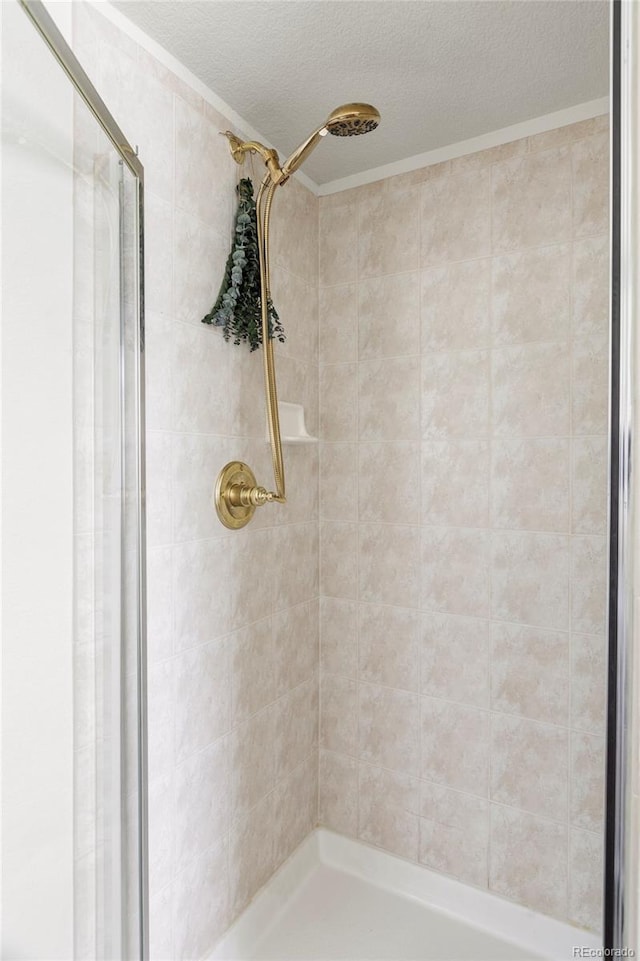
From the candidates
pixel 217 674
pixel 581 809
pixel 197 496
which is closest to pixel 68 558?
pixel 197 496

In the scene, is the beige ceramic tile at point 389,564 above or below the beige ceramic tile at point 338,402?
below

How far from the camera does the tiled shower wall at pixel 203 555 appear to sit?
1.19m

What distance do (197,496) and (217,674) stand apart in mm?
457

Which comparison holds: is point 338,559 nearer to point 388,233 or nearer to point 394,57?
point 388,233

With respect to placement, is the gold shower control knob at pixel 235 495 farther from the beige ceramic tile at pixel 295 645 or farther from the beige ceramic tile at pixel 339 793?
the beige ceramic tile at pixel 339 793

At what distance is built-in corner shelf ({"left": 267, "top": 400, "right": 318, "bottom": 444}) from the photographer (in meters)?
1.59

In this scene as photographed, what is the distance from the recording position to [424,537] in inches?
65.2

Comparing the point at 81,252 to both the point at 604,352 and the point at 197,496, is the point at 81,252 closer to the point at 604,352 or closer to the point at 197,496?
the point at 197,496

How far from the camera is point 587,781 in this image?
1.42 m

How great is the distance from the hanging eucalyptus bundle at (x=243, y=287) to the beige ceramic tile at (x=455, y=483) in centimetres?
58

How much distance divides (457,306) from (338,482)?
0.65 meters

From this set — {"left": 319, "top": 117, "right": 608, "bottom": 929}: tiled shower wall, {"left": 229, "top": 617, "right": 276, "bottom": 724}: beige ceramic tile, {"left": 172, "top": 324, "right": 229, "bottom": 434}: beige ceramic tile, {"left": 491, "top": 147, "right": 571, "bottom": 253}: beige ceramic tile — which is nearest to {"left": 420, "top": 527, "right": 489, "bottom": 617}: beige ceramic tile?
{"left": 319, "top": 117, "right": 608, "bottom": 929}: tiled shower wall

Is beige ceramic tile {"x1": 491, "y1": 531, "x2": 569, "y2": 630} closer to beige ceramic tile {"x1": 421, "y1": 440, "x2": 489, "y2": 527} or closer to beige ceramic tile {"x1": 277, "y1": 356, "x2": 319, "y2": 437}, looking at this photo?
beige ceramic tile {"x1": 421, "y1": 440, "x2": 489, "y2": 527}

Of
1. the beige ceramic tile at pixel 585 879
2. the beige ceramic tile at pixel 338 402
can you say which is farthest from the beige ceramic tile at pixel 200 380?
the beige ceramic tile at pixel 585 879
